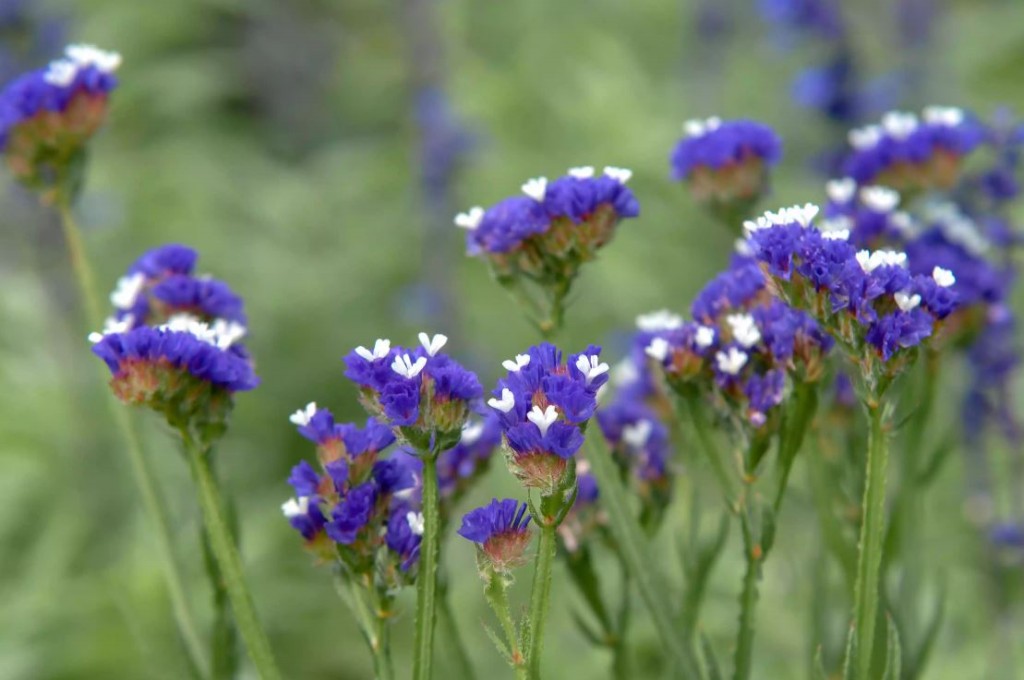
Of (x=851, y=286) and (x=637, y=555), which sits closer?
(x=851, y=286)

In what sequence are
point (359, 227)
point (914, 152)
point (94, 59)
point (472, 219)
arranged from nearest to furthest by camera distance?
1. point (472, 219)
2. point (94, 59)
3. point (914, 152)
4. point (359, 227)

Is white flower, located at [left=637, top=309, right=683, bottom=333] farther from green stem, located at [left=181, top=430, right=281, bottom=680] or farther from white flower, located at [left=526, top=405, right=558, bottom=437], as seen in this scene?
green stem, located at [left=181, top=430, right=281, bottom=680]

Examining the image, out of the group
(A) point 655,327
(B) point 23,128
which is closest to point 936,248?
(A) point 655,327

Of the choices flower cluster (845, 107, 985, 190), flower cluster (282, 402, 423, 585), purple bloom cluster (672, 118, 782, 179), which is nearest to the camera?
flower cluster (282, 402, 423, 585)

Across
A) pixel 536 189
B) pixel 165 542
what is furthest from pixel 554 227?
pixel 165 542

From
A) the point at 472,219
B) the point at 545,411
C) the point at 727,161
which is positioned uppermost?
the point at 727,161

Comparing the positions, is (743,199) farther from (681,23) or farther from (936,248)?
(681,23)

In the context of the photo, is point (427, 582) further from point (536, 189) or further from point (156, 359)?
point (536, 189)

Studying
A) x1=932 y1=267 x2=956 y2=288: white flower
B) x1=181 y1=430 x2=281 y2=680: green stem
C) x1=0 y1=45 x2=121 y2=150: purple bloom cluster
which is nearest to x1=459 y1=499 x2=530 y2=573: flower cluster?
x1=181 y1=430 x2=281 y2=680: green stem
